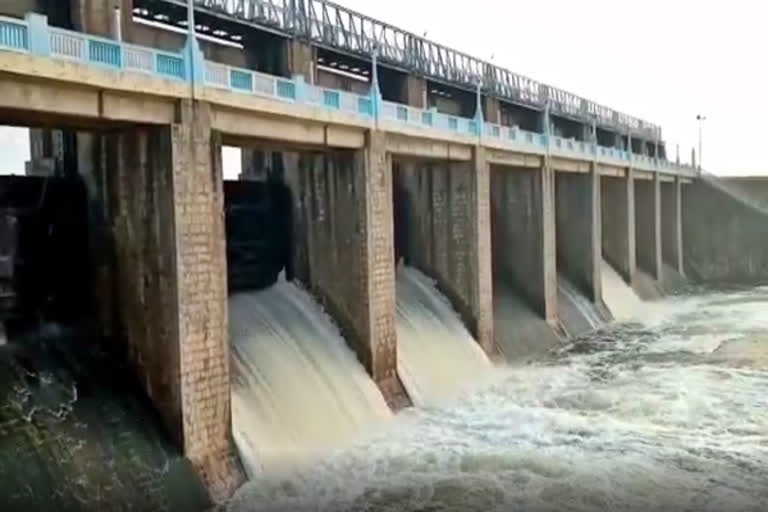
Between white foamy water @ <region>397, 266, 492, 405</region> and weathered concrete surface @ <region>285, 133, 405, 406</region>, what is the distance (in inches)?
49.2

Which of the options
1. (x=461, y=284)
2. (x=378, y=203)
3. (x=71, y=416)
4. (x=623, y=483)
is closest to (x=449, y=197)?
(x=461, y=284)

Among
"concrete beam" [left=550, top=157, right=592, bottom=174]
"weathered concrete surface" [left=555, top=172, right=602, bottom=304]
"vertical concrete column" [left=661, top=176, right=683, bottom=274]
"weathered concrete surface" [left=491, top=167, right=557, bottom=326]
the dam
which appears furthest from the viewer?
"vertical concrete column" [left=661, top=176, right=683, bottom=274]

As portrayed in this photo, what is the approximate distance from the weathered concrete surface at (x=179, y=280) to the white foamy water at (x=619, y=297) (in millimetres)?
23846

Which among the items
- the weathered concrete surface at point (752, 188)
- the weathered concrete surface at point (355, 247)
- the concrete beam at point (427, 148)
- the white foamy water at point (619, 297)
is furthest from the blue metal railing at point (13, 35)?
the weathered concrete surface at point (752, 188)

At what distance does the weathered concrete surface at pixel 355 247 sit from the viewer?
18188mm

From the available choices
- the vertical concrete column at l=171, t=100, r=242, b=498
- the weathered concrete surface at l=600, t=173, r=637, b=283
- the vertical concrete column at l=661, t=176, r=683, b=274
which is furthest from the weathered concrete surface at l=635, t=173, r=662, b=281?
the vertical concrete column at l=171, t=100, r=242, b=498

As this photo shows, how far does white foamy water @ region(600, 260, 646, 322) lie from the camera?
115ft

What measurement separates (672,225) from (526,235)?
76.8 feet

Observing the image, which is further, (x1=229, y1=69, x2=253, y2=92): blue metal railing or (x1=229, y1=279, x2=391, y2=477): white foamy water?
(x1=229, y1=279, x2=391, y2=477): white foamy water

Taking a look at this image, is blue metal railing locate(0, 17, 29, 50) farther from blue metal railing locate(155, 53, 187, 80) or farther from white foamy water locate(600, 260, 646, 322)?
white foamy water locate(600, 260, 646, 322)

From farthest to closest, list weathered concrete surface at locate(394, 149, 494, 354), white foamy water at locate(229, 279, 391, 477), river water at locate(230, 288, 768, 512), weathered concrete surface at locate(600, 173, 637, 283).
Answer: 1. weathered concrete surface at locate(600, 173, 637, 283)
2. weathered concrete surface at locate(394, 149, 494, 354)
3. white foamy water at locate(229, 279, 391, 477)
4. river water at locate(230, 288, 768, 512)

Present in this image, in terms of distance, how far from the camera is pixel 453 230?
2467 cm

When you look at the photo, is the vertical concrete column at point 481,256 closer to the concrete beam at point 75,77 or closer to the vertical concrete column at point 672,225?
the concrete beam at point 75,77

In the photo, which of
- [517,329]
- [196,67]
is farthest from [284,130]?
[517,329]
